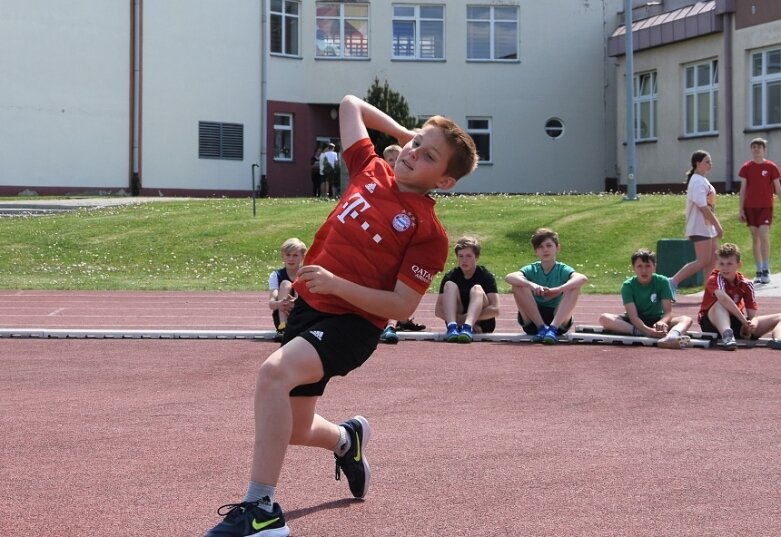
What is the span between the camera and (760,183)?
18.3 meters

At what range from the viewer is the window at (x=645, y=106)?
40.3 meters

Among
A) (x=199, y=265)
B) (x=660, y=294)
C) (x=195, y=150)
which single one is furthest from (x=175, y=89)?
(x=660, y=294)

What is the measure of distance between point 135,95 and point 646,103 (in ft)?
50.7

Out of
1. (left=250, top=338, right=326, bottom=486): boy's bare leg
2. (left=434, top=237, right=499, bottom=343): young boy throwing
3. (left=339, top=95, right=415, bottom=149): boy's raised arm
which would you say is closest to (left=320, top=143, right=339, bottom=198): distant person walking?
(left=434, top=237, right=499, bottom=343): young boy throwing

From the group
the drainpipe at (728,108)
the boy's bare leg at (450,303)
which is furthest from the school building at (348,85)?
the boy's bare leg at (450,303)

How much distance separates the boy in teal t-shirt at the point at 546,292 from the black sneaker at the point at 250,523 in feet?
25.9

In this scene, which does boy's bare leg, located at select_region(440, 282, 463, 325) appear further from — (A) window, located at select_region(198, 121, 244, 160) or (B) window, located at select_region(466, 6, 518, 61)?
(B) window, located at select_region(466, 6, 518, 61)

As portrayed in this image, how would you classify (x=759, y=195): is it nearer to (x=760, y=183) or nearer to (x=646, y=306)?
(x=760, y=183)

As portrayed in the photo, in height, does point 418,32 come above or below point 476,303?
above

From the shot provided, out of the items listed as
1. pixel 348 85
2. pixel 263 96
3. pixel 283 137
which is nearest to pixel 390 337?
pixel 263 96

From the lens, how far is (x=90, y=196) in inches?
1465

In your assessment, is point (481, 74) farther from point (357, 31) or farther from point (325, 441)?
point (325, 441)

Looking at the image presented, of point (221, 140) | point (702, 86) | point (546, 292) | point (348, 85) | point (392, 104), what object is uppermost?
point (348, 85)

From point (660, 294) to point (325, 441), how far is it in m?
7.72
